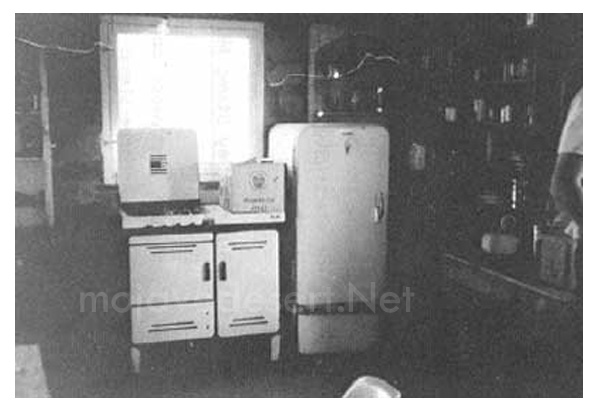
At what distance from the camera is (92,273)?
4.61 m

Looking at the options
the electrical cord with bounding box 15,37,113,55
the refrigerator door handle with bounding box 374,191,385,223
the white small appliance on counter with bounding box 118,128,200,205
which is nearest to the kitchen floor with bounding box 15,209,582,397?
the white small appliance on counter with bounding box 118,128,200,205

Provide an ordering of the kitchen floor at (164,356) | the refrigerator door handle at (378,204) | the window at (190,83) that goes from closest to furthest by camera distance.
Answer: the kitchen floor at (164,356)
the refrigerator door handle at (378,204)
the window at (190,83)

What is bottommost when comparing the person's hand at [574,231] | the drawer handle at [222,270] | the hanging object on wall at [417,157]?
the drawer handle at [222,270]

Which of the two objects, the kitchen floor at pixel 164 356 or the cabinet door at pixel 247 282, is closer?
the kitchen floor at pixel 164 356

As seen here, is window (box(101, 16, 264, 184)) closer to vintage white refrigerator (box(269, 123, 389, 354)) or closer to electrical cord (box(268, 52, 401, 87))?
electrical cord (box(268, 52, 401, 87))

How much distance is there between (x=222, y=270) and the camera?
4.51m

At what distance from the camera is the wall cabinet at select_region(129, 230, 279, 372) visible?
4.36 m

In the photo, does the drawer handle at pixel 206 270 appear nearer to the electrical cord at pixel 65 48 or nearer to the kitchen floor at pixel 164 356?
the kitchen floor at pixel 164 356

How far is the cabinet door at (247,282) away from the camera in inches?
178

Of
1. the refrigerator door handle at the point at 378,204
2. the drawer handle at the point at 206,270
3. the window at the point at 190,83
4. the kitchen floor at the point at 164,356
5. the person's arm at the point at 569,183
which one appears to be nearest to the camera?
the person's arm at the point at 569,183

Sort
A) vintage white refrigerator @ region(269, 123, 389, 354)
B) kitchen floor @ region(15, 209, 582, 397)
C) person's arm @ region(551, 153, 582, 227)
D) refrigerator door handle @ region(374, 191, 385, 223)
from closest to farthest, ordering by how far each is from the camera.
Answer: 1. person's arm @ region(551, 153, 582, 227)
2. kitchen floor @ region(15, 209, 582, 397)
3. vintage white refrigerator @ region(269, 123, 389, 354)
4. refrigerator door handle @ region(374, 191, 385, 223)

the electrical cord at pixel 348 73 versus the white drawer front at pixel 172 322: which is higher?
the electrical cord at pixel 348 73

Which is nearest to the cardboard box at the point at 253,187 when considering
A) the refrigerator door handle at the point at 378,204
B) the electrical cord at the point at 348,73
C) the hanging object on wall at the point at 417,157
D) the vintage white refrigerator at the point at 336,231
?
the vintage white refrigerator at the point at 336,231

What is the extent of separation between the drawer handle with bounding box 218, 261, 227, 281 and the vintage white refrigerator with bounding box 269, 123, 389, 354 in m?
0.45
